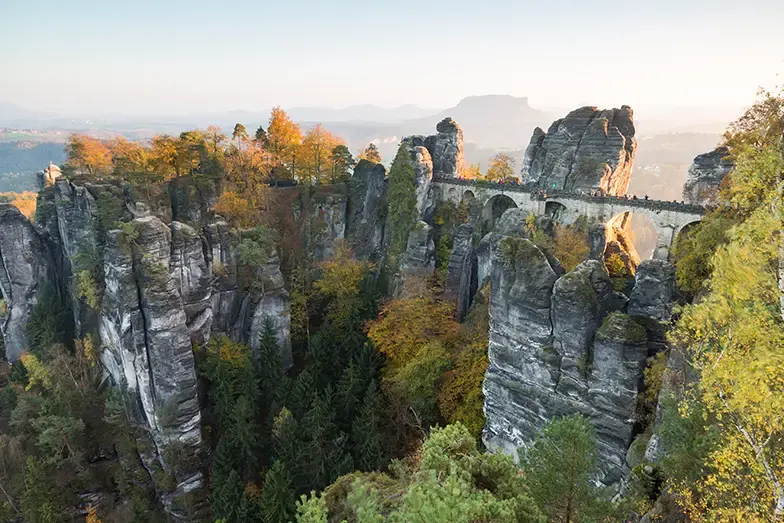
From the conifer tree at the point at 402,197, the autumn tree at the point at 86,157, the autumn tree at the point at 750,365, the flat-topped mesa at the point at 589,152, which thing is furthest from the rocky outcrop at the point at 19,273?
the autumn tree at the point at 750,365

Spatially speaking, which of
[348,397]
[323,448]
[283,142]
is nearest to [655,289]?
[348,397]

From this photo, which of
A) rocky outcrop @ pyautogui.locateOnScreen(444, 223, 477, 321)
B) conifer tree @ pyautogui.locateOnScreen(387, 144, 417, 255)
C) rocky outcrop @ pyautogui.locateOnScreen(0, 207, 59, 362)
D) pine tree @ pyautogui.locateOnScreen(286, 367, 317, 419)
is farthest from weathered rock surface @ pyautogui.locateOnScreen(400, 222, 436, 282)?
rocky outcrop @ pyautogui.locateOnScreen(0, 207, 59, 362)

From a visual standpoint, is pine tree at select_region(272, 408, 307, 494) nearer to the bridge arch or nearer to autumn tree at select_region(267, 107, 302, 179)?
the bridge arch

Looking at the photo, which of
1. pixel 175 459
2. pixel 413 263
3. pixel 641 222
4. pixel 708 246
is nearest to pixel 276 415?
pixel 175 459

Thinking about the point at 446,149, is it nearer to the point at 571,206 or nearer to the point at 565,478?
the point at 571,206

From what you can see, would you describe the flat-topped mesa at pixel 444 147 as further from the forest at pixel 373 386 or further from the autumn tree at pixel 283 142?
the autumn tree at pixel 283 142

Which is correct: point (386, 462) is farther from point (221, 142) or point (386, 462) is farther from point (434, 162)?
point (221, 142)
